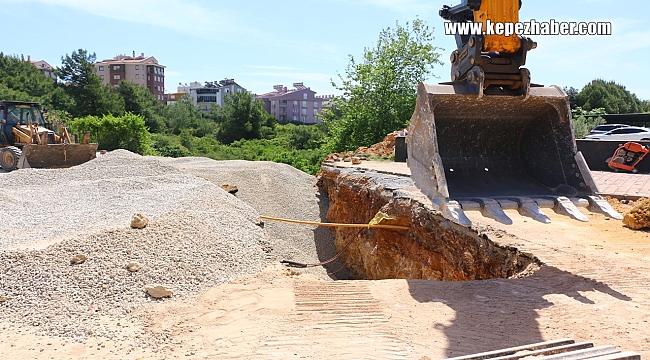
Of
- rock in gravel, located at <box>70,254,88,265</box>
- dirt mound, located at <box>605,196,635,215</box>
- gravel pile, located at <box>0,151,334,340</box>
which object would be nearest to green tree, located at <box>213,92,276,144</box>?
gravel pile, located at <box>0,151,334,340</box>

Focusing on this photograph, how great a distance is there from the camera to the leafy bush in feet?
97.1

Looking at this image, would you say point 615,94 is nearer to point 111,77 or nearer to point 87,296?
point 87,296

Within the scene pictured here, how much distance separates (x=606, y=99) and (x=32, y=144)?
3894cm

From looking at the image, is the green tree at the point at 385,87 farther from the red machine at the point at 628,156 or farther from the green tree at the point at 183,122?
the green tree at the point at 183,122

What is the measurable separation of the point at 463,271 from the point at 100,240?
4.43 m

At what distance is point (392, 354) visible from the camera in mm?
3660

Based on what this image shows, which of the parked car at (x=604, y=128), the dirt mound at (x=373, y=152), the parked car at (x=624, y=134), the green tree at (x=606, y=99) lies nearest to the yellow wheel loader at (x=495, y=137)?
the dirt mound at (x=373, y=152)

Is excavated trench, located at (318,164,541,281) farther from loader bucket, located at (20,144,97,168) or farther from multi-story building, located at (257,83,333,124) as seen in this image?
multi-story building, located at (257,83,333,124)

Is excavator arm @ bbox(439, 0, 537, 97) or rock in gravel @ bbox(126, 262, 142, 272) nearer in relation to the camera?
excavator arm @ bbox(439, 0, 537, 97)

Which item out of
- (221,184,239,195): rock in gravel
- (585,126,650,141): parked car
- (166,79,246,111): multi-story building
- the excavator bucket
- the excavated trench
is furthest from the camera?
(166,79,246,111): multi-story building

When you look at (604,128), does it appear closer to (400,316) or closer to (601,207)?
(601,207)

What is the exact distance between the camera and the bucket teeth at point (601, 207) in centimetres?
461

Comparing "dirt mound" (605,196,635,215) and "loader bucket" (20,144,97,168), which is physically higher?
"loader bucket" (20,144,97,168)

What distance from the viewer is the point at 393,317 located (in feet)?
14.4
